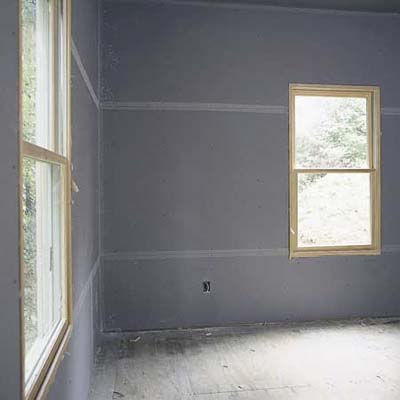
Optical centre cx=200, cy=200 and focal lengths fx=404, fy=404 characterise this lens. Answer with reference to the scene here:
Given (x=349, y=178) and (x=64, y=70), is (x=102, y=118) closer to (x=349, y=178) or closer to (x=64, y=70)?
(x=64, y=70)

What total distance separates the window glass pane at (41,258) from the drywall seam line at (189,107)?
2067mm

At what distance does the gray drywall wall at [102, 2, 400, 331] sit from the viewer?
3898mm

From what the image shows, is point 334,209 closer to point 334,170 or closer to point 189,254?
point 334,170

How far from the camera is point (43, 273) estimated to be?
5.67ft

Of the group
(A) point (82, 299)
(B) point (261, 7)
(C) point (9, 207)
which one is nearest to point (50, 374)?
(C) point (9, 207)

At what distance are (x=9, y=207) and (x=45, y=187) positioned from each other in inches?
27.8

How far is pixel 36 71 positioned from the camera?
1.66 metres

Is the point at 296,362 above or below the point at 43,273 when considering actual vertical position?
below

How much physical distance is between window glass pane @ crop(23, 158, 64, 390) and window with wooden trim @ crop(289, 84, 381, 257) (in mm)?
2724

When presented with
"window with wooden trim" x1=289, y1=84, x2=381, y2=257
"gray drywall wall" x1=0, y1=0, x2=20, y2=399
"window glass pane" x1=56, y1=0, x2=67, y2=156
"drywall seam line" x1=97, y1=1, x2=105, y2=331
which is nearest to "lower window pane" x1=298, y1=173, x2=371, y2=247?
"window with wooden trim" x1=289, y1=84, x2=381, y2=257

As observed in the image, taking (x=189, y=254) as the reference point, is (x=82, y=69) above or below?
above

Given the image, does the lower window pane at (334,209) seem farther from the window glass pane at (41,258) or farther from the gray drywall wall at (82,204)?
the window glass pane at (41,258)

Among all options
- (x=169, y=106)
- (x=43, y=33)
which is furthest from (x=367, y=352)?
(x=43, y=33)

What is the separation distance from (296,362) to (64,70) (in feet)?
8.92
